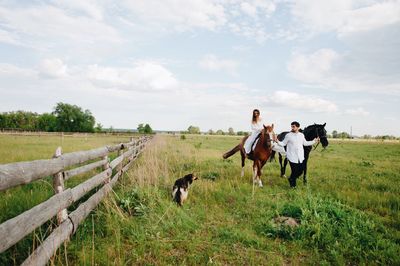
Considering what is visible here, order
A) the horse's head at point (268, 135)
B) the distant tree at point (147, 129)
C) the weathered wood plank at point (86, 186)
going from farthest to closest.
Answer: the distant tree at point (147, 129) → the horse's head at point (268, 135) → the weathered wood plank at point (86, 186)

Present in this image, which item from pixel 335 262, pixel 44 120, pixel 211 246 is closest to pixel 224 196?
pixel 211 246

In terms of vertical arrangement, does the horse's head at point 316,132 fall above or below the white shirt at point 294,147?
above

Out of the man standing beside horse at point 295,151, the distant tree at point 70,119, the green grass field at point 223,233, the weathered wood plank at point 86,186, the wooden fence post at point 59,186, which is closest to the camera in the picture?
the wooden fence post at point 59,186

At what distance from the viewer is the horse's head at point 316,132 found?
9423 millimetres

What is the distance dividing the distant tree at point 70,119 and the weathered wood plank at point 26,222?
9455 centimetres

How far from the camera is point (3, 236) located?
2062 millimetres

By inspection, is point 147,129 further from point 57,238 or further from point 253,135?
point 57,238

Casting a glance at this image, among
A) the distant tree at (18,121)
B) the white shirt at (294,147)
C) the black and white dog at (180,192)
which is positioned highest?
the distant tree at (18,121)

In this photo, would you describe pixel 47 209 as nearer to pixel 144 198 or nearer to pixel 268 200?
pixel 144 198

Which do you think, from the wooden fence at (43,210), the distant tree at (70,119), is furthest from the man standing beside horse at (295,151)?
the distant tree at (70,119)

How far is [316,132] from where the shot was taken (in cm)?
945

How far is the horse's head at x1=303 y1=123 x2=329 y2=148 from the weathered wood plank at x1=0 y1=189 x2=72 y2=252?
27.1ft

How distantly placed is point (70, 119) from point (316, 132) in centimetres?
9214

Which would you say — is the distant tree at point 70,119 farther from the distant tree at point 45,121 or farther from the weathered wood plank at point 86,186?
the weathered wood plank at point 86,186
